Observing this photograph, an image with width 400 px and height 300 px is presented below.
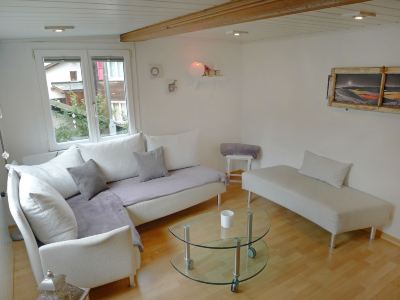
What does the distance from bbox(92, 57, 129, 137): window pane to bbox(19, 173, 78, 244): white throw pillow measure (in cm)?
161

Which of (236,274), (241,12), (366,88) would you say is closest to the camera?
(241,12)

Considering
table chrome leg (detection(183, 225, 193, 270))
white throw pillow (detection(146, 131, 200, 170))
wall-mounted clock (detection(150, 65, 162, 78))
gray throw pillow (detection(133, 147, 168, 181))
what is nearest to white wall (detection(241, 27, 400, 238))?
white throw pillow (detection(146, 131, 200, 170))

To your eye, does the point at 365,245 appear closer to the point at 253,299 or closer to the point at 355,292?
the point at 355,292

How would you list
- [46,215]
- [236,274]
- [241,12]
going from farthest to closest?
[236,274]
[46,215]
[241,12]

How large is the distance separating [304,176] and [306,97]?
1.00 meters

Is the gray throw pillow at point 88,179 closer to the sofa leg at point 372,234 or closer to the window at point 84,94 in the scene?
the window at point 84,94

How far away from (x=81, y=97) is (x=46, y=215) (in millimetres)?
1825

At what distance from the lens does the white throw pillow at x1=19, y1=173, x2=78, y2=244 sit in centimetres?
215

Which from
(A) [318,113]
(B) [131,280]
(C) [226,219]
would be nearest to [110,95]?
(C) [226,219]

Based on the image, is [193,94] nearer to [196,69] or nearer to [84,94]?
[196,69]

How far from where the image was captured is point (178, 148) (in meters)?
3.97

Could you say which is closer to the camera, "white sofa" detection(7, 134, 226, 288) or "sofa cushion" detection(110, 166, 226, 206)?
"white sofa" detection(7, 134, 226, 288)

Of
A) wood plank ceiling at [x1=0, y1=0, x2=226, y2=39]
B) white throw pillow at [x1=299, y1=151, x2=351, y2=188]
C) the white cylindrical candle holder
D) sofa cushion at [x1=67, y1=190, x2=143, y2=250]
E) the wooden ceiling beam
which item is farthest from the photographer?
white throw pillow at [x1=299, y1=151, x2=351, y2=188]

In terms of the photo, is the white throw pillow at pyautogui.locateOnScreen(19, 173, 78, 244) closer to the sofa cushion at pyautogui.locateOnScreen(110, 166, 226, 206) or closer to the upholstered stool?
the sofa cushion at pyautogui.locateOnScreen(110, 166, 226, 206)
